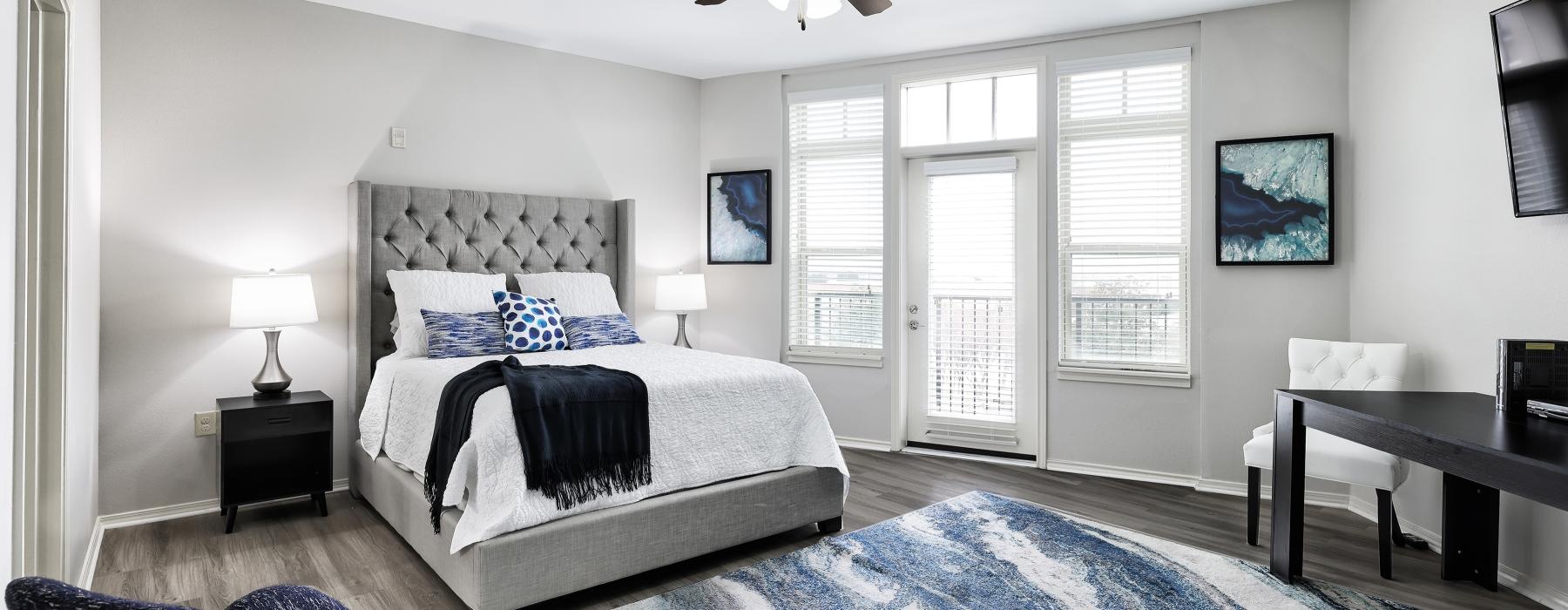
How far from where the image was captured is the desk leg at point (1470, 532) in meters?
2.64

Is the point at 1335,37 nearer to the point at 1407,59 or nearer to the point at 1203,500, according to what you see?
the point at 1407,59

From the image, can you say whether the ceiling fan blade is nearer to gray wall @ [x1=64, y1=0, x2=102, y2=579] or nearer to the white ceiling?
the white ceiling

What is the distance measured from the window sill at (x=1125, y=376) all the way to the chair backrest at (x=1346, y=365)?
23.2 inches

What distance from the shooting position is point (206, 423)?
344 cm

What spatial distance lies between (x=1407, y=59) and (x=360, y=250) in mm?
4560

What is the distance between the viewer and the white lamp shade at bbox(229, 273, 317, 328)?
3232mm

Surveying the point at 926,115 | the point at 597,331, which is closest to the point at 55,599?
the point at 597,331

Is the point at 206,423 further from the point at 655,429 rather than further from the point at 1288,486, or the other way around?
the point at 1288,486

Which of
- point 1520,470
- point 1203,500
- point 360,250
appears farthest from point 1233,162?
point 360,250

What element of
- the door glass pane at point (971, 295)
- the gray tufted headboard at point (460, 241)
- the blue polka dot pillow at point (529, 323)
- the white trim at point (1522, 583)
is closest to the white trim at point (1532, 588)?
the white trim at point (1522, 583)

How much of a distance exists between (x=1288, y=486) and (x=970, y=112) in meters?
2.67

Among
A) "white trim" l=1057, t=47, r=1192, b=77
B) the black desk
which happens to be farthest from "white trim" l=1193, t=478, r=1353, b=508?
"white trim" l=1057, t=47, r=1192, b=77

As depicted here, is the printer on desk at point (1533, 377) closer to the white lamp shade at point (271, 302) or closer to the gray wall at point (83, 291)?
the gray wall at point (83, 291)

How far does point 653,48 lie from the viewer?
454 cm
